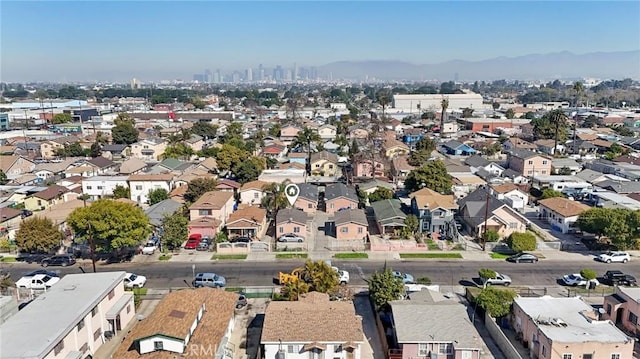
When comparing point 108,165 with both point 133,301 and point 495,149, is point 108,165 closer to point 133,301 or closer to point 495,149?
point 133,301

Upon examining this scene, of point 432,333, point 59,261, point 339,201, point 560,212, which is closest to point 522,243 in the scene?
point 560,212

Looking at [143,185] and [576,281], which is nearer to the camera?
[576,281]

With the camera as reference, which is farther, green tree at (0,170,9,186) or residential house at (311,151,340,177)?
residential house at (311,151,340,177)

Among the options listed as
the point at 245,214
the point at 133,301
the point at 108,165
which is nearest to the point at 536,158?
the point at 245,214

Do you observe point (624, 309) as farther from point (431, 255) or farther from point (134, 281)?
point (134, 281)

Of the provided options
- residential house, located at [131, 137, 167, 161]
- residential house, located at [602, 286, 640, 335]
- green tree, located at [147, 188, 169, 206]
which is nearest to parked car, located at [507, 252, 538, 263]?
residential house, located at [602, 286, 640, 335]

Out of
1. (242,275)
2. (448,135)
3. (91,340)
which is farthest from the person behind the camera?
(448,135)

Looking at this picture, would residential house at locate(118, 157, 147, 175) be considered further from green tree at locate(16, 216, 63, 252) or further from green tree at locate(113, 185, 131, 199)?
green tree at locate(16, 216, 63, 252)
